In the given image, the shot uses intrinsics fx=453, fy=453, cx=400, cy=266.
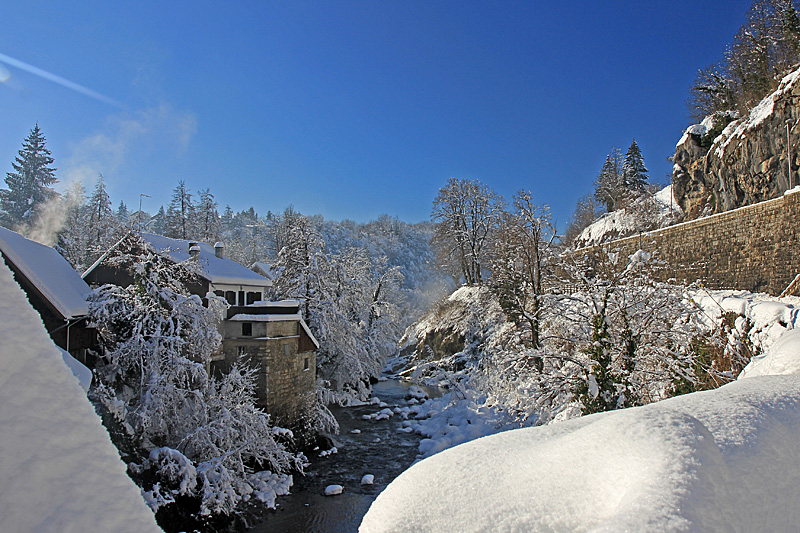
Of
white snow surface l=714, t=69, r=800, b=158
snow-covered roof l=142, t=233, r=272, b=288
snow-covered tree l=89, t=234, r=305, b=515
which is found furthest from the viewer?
snow-covered roof l=142, t=233, r=272, b=288

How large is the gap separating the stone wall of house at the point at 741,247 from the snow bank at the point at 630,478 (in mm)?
12420

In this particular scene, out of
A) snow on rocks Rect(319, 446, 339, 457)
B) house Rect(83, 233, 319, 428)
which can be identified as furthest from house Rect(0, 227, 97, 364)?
snow on rocks Rect(319, 446, 339, 457)

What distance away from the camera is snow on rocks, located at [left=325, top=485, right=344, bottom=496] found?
1334 cm

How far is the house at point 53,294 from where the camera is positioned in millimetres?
12219

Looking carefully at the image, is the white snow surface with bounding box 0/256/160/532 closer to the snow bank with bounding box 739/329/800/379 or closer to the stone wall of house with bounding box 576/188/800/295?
the snow bank with bounding box 739/329/800/379

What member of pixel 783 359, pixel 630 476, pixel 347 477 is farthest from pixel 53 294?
pixel 783 359

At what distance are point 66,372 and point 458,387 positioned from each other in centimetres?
2352

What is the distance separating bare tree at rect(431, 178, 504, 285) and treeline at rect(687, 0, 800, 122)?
51.8 ft

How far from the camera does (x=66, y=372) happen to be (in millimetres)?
1216

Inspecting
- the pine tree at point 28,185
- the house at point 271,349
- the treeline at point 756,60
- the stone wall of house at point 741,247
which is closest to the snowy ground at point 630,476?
the stone wall of house at point 741,247

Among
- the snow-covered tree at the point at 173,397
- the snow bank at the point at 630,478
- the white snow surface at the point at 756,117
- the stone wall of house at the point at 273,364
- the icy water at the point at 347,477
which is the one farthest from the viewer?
the white snow surface at the point at 756,117

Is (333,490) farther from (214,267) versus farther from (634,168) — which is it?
(634,168)

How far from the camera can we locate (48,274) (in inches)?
527

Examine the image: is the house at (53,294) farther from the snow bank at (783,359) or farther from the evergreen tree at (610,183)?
the evergreen tree at (610,183)
